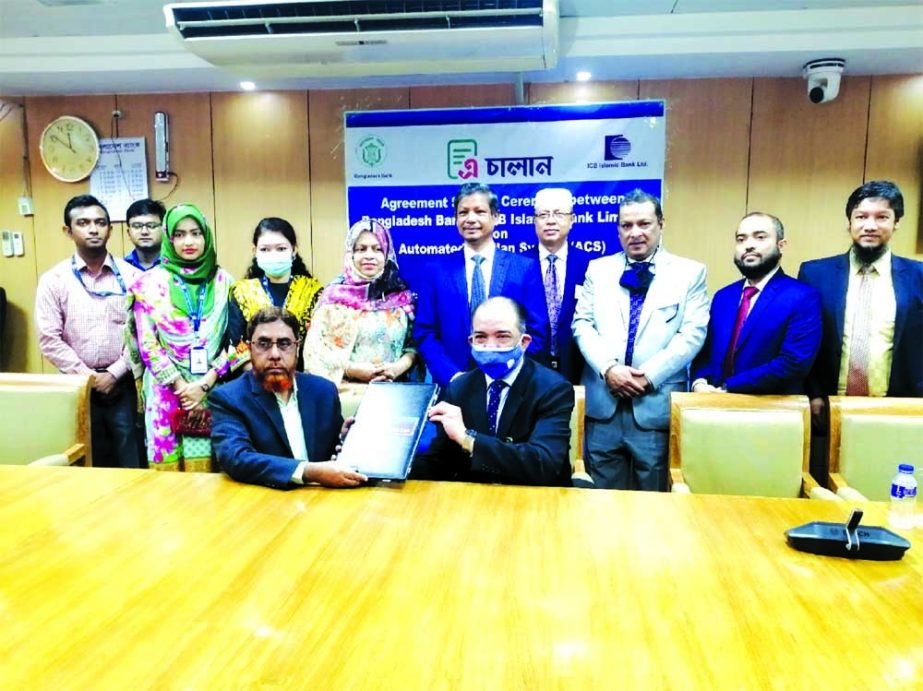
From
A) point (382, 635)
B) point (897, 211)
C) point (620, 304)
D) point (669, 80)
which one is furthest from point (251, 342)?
point (669, 80)

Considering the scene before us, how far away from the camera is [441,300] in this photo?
297cm

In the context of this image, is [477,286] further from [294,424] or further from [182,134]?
[182,134]

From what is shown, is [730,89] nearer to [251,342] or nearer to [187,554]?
[251,342]

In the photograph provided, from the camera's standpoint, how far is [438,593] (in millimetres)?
1317

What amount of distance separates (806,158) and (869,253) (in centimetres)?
138

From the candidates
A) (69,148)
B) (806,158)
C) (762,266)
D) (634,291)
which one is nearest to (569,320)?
(634,291)

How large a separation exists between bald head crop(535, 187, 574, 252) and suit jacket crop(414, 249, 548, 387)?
11.0 inches

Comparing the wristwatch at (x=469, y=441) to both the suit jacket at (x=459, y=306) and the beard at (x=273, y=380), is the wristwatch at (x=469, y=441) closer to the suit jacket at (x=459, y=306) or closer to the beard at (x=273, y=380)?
the beard at (x=273, y=380)

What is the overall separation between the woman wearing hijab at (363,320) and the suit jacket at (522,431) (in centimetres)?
73

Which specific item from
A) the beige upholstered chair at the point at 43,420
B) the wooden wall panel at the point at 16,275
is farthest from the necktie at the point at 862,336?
the wooden wall panel at the point at 16,275

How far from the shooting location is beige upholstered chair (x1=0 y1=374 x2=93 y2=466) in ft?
8.47

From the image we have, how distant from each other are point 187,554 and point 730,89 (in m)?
3.78

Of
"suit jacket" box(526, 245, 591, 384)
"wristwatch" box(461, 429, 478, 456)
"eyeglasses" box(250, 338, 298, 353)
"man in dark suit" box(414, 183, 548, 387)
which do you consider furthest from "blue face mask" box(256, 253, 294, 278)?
"wristwatch" box(461, 429, 478, 456)

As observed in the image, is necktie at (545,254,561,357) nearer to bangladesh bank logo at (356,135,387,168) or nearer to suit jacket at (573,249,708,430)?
suit jacket at (573,249,708,430)
